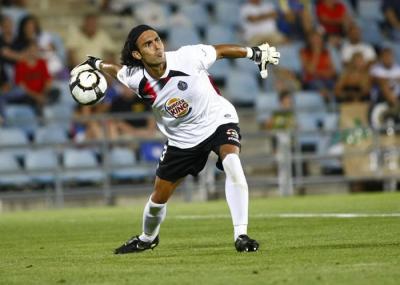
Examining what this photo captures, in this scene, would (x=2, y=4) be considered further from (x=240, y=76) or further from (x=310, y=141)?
(x=310, y=141)

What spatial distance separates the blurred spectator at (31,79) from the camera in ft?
70.9

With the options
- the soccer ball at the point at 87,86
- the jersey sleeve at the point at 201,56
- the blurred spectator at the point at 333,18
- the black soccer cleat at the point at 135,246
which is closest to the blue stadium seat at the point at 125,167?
the blurred spectator at the point at 333,18

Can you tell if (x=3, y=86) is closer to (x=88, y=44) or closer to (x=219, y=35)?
(x=88, y=44)

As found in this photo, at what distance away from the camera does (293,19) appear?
→ 24500 millimetres

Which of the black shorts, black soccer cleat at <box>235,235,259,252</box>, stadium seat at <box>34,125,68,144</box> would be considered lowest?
black soccer cleat at <box>235,235,259,252</box>

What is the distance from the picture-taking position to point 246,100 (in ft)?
75.8

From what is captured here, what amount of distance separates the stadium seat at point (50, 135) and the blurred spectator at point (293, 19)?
5.60 metres

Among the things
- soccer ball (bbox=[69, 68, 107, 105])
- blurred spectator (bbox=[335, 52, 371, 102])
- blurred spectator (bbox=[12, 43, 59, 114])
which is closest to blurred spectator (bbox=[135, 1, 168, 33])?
blurred spectator (bbox=[12, 43, 59, 114])

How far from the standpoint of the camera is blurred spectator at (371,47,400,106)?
2212 centimetres

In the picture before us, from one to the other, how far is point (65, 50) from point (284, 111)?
4.66 m

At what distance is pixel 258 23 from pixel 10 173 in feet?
21.0

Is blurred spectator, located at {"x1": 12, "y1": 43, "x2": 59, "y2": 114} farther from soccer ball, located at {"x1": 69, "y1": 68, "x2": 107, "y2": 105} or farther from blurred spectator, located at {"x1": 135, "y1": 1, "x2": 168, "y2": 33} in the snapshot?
soccer ball, located at {"x1": 69, "y1": 68, "x2": 107, "y2": 105}

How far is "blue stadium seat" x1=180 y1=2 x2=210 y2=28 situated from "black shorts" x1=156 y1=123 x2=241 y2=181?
1490 cm

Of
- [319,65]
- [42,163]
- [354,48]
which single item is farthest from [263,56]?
[354,48]
